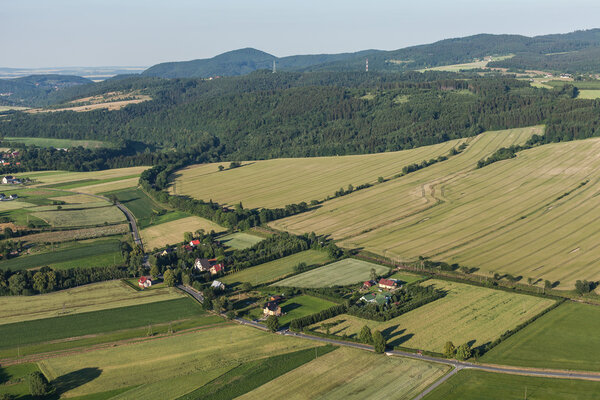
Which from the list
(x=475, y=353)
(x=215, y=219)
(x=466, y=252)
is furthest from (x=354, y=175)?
(x=475, y=353)

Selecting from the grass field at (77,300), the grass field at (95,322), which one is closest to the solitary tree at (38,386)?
the grass field at (95,322)

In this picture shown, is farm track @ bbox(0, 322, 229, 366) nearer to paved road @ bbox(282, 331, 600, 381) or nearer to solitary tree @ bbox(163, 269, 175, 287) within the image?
solitary tree @ bbox(163, 269, 175, 287)

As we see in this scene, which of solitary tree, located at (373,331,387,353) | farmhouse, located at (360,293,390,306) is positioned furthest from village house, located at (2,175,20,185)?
solitary tree, located at (373,331,387,353)

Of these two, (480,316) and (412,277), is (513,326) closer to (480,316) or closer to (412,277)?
(480,316)

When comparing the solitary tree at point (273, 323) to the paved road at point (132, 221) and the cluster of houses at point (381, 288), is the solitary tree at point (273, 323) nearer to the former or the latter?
the cluster of houses at point (381, 288)

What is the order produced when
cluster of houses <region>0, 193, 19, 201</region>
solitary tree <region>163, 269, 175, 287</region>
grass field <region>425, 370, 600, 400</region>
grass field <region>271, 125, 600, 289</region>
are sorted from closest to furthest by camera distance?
grass field <region>425, 370, 600, 400</region> < solitary tree <region>163, 269, 175, 287</region> < grass field <region>271, 125, 600, 289</region> < cluster of houses <region>0, 193, 19, 201</region>
